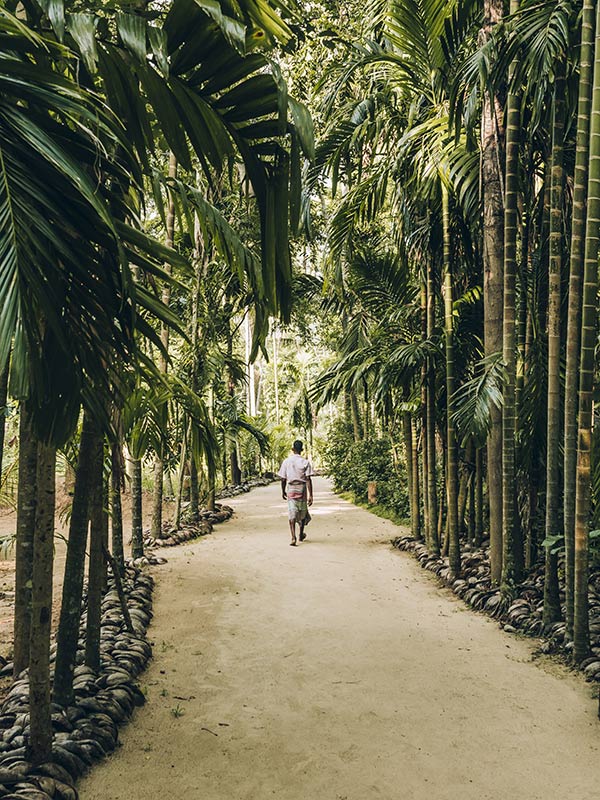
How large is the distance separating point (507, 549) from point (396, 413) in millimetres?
4219

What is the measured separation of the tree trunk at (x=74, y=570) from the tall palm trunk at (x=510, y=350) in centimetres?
331

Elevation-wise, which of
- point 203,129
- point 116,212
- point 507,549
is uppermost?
point 203,129

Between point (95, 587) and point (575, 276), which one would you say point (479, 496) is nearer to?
point (575, 276)

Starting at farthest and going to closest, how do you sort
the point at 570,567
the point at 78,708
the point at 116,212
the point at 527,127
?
1. the point at 527,127
2. the point at 570,567
3. the point at 78,708
4. the point at 116,212

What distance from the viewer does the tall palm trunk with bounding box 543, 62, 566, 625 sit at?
4.87 meters

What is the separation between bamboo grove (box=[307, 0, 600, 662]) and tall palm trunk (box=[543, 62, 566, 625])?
1cm

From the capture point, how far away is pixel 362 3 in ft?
33.6

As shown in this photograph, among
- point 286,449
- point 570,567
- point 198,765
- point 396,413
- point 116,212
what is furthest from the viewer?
point 286,449

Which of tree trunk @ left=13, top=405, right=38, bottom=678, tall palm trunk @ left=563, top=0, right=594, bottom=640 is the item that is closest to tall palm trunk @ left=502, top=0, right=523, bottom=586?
tall palm trunk @ left=563, top=0, right=594, bottom=640

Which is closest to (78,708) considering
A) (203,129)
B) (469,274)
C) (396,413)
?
(203,129)

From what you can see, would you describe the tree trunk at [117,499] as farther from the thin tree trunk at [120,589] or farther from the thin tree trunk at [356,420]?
the thin tree trunk at [356,420]

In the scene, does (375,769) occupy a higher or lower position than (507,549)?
lower

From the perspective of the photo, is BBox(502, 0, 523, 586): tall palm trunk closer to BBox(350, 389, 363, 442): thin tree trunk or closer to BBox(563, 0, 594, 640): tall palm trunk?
BBox(563, 0, 594, 640): tall palm trunk

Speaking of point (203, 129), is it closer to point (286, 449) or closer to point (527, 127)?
point (527, 127)
